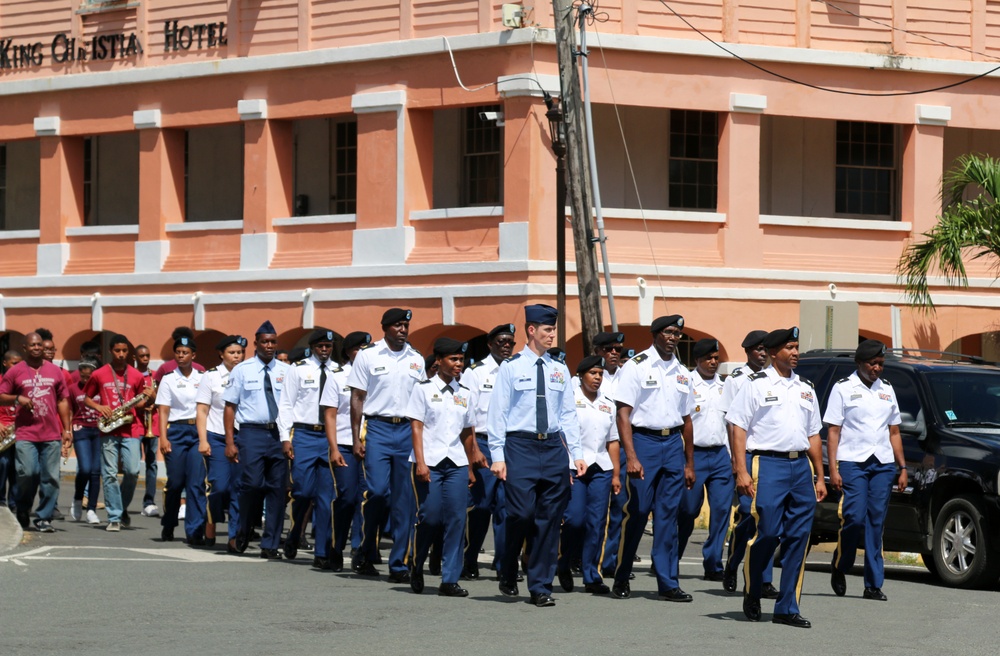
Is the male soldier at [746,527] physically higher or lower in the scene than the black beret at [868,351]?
lower

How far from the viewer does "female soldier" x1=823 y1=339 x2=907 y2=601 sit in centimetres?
1384

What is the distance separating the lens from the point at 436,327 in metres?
25.8

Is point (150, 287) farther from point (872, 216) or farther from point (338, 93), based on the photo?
point (872, 216)

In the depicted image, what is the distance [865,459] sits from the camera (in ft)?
45.7

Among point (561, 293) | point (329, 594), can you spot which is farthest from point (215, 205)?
point (329, 594)

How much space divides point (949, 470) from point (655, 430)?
2864 mm

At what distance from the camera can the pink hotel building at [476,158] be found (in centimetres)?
2522

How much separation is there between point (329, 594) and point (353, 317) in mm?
13389

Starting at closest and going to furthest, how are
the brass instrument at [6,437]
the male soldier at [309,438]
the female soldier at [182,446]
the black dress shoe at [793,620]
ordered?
the black dress shoe at [793,620], the male soldier at [309,438], the female soldier at [182,446], the brass instrument at [6,437]

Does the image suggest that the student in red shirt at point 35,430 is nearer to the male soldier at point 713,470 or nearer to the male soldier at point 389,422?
the male soldier at point 389,422

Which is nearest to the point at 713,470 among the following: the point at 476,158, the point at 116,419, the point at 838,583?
the point at 838,583

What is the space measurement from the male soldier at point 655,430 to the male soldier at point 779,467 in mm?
1409

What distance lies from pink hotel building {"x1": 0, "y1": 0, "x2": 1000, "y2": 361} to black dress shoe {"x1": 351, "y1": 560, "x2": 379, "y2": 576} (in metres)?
10.3

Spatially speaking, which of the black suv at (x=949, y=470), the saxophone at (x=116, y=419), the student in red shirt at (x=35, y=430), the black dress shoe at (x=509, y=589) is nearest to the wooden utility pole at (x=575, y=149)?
the saxophone at (x=116, y=419)
